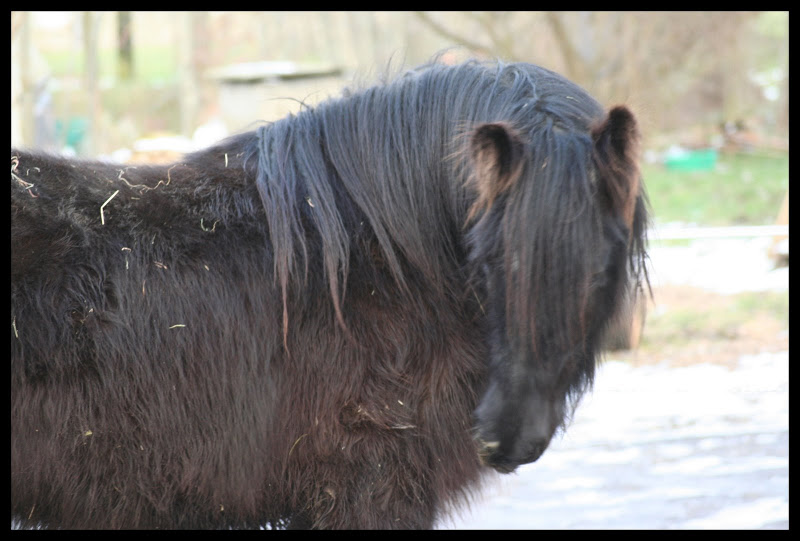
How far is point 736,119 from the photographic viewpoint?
1466 cm

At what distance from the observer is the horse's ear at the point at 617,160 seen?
6.25ft

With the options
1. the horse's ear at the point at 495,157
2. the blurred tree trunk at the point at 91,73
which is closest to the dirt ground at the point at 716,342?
the horse's ear at the point at 495,157

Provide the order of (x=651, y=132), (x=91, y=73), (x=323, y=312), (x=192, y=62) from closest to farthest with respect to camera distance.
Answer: (x=323, y=312), (x=91, y=73), (x=651, y=132), (x=192, y=62)

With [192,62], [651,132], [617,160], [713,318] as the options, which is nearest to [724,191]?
[651,132]

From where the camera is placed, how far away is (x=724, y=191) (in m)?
10.9

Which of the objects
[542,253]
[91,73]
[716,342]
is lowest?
[716,342]

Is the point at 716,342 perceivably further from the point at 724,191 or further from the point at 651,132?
the point at 651,132

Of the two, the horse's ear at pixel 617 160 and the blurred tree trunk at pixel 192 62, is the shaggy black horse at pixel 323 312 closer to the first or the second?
the horse's ear at pixel 617 160

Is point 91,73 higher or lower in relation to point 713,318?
higher

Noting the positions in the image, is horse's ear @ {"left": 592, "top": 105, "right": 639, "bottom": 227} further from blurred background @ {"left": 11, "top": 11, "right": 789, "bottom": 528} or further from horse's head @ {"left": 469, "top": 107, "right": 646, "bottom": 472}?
blurred background @ {"left": 11, "top": 11, "right": 789, "bottom": 528}

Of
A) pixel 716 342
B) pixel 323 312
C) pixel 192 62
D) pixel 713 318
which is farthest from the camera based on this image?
pixel 192 62

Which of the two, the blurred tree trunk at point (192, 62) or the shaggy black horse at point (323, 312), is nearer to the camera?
the shaggy black horse at point (323, 312)

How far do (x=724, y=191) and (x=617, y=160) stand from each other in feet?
32.8

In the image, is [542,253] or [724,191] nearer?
[542,253]
